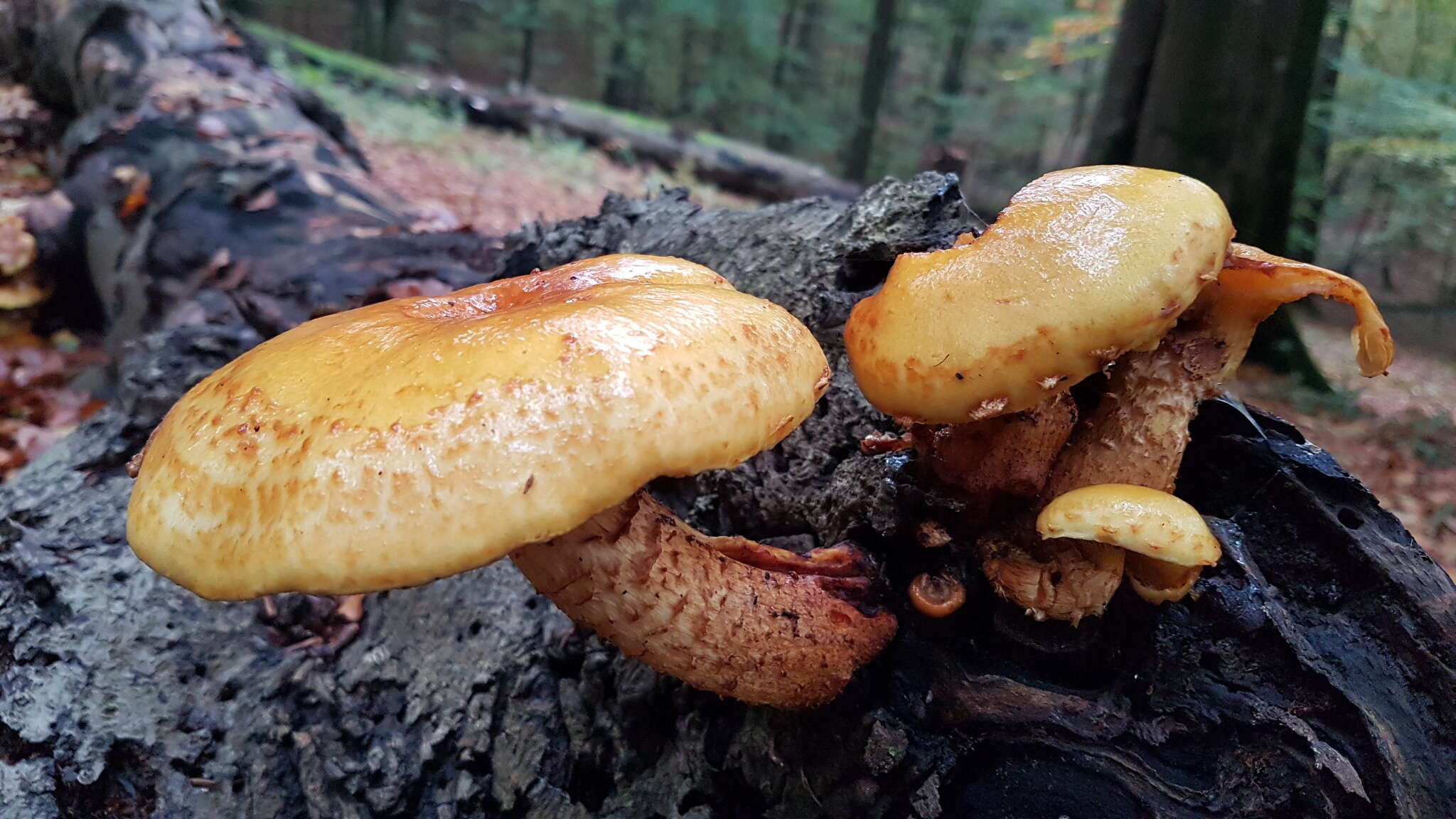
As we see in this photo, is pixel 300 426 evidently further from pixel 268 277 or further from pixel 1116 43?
pixel 1116 43

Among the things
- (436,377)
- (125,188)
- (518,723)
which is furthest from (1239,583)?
(125,188)

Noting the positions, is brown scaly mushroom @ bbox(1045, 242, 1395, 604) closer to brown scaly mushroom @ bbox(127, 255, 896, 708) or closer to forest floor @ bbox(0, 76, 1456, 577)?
brown scaly mushroom @ bbox(127, 255, 896, 708)

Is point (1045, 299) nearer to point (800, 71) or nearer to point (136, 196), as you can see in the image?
point (136, 196)

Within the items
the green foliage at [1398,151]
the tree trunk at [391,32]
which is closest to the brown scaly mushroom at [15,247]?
the green foliage at [1398,151]

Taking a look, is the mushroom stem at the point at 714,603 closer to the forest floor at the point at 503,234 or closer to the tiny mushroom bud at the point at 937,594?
the tiny mushroom bud at the point at 937,594

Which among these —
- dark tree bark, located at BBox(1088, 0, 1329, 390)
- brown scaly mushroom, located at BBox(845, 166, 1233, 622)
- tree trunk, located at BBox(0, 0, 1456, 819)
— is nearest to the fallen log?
dark tree bark, located at BBox(1088, 0, 1329, 390)

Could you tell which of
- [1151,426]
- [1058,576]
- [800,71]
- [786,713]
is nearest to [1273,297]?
[1151,426]
